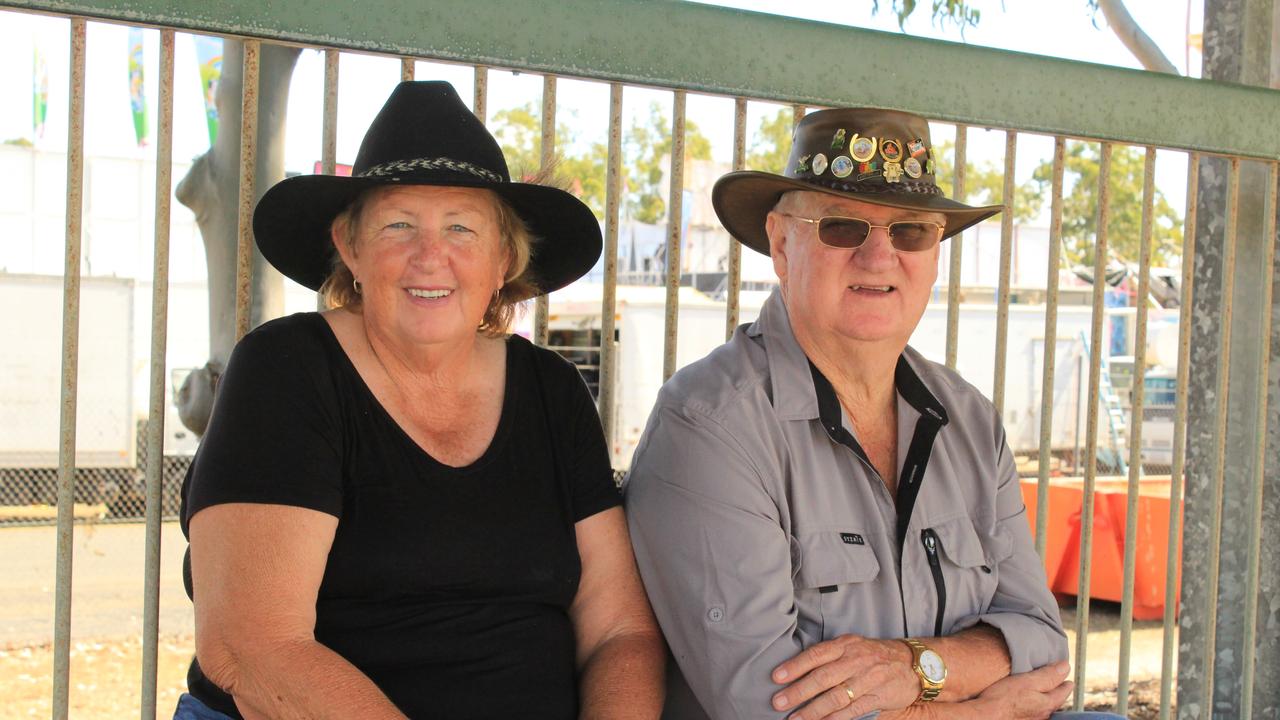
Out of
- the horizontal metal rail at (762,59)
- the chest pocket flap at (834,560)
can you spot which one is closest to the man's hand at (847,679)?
the chest pocket flap at (834,560)

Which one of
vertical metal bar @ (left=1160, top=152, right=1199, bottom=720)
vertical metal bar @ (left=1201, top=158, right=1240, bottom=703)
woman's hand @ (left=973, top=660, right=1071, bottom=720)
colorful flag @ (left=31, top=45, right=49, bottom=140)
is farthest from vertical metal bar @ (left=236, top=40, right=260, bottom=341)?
colorful flag @ (left=31, top=45, right=49, bottom=140)

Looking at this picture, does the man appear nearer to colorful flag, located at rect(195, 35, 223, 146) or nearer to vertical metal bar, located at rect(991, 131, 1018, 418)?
vertical metal bar, located at rect(991, 131, 1018, 418)

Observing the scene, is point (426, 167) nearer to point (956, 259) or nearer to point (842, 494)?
point (842, 494)

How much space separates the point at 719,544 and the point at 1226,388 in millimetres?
1806

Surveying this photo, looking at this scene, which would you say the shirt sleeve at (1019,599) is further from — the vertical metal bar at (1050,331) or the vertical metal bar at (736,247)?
A: the vertical metal bar at (736,247)

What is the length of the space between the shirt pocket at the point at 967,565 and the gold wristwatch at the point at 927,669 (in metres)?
0.16

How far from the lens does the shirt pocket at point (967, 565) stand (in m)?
2.40

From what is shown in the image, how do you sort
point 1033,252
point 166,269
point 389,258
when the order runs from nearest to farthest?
point 166,269, point 389,258, point 1033,252

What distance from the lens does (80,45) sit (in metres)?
2.08

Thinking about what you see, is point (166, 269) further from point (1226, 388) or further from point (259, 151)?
point (1226, 388)

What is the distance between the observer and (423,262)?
7.44ft

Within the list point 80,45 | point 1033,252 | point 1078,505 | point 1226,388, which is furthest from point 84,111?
point 1033,252

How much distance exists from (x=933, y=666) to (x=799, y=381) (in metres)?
0.61

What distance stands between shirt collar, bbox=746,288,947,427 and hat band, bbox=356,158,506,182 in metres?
0.66
